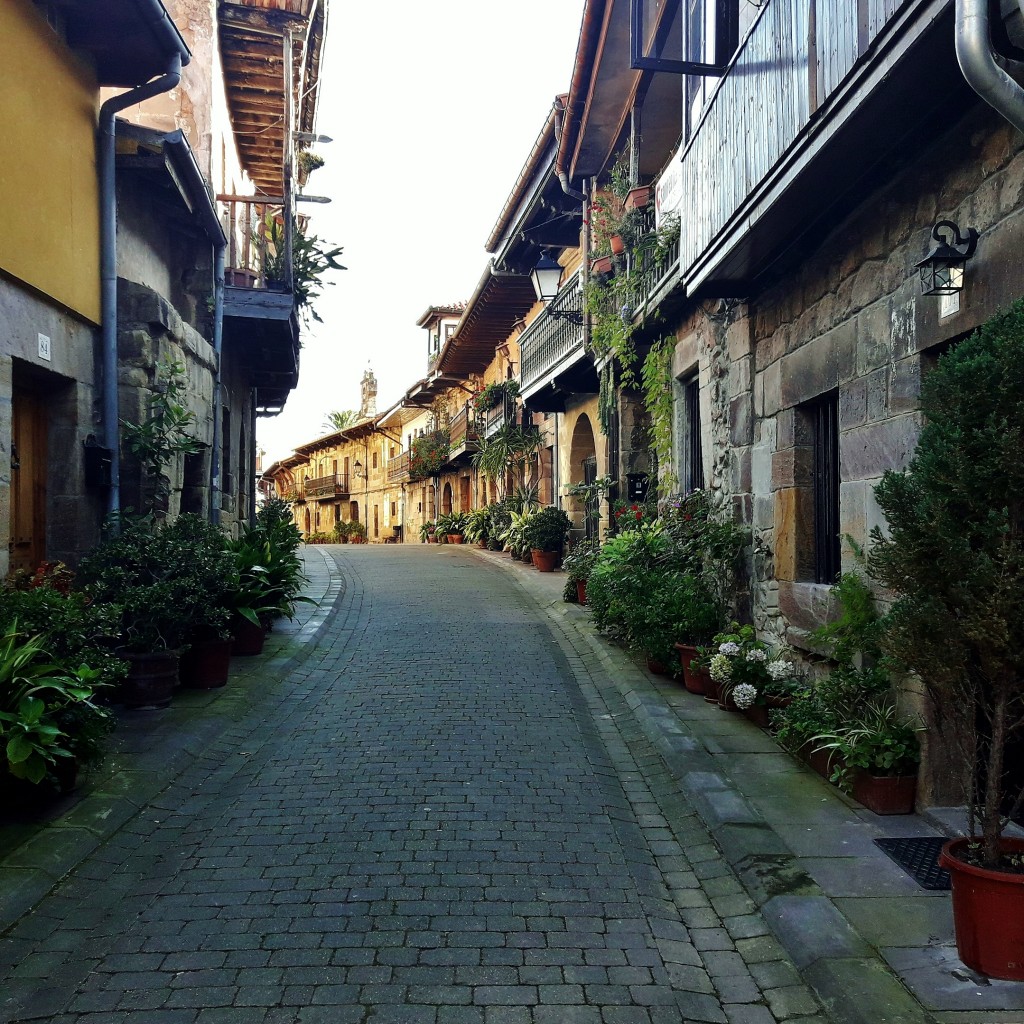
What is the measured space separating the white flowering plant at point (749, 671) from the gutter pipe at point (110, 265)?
15.9 feet

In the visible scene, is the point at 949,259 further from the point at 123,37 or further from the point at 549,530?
the point at 549,530

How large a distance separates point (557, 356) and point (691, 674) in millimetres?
8706

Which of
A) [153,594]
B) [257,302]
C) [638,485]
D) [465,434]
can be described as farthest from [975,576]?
[465,434]

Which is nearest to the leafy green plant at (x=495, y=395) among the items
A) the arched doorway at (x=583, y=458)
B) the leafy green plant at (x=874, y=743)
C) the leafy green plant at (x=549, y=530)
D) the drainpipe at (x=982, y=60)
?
the arched doorway at (x=583, y=458)

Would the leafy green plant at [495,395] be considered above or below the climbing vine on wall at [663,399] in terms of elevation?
above

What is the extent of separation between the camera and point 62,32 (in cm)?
660

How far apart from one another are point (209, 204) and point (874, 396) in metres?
6.94

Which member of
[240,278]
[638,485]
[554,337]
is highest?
[240,278]

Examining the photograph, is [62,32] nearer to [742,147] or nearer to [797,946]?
[742,147]

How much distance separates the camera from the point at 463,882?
12.5 ft

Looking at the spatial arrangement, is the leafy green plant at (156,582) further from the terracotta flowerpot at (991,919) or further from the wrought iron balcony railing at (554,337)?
the wrought iron balcony railing at (554,337)

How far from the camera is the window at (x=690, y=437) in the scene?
9.97 m

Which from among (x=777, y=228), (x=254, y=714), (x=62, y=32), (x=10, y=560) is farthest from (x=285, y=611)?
(x=777, y=228)

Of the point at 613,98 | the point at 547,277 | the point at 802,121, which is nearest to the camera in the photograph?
the point at 802,121
